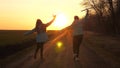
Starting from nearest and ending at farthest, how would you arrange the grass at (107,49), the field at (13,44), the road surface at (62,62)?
the road surface at (62,62)
the grass at (107,49)
the field at (13,44)

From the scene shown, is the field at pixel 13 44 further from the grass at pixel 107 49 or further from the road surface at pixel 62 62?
the grass at pixel 107 49

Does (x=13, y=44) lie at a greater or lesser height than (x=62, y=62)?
lesser

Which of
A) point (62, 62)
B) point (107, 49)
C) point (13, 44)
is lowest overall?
point (13, 44)

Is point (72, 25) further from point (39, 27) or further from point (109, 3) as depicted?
point (109, 3)

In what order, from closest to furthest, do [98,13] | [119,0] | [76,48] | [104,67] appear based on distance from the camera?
[104,67]
[76,48]
[119,0]
[98,13]

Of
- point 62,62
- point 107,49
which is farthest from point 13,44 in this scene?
point 62,62

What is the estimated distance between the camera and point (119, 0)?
195ft

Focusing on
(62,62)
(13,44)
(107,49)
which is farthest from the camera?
(13,44)

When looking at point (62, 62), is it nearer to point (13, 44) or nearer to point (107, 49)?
point (107, 49)

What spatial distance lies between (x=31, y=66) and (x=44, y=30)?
9.62 ft

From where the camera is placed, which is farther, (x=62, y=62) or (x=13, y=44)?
(x=13, y=44)

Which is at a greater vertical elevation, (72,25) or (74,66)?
(72,25)

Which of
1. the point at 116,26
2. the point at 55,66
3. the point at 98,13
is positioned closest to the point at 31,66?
the point at 55,66

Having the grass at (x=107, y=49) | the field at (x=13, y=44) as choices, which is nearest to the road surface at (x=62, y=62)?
the grass at (x=107, y=49)
